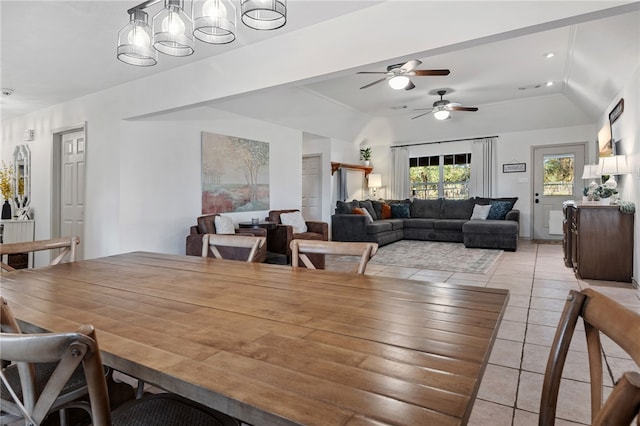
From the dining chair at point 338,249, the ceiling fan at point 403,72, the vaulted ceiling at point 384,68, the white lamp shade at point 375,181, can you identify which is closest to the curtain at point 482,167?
the vaulted ceiling at point 384,68

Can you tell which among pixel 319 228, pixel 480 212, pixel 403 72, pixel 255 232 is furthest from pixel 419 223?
pixel 255 232

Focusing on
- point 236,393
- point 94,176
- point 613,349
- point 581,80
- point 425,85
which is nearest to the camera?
point 236,393

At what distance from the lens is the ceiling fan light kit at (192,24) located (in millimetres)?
1657

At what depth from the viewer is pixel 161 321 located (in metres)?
1.07

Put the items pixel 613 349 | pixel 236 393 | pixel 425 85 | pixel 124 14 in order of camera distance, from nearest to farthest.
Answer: pixel 236 393, pixel 613 349, pixel 124 14, pixel 425 85

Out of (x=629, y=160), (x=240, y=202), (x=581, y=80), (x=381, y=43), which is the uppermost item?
(x=581, y=80)

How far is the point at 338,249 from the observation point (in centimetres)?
186

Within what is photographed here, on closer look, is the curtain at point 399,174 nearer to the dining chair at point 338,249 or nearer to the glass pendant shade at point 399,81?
the glass pendant shade at point 399,81

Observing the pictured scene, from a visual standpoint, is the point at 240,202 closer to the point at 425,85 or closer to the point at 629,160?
the point at 425,85

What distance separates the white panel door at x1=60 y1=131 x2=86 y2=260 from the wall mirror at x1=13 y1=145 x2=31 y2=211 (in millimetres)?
1041

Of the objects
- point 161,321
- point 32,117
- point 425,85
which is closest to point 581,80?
point 425,85

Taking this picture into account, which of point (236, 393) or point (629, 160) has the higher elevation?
point (629, 160)

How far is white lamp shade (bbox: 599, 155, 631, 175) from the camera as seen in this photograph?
4.24 m

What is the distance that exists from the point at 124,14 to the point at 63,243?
1792 mm
